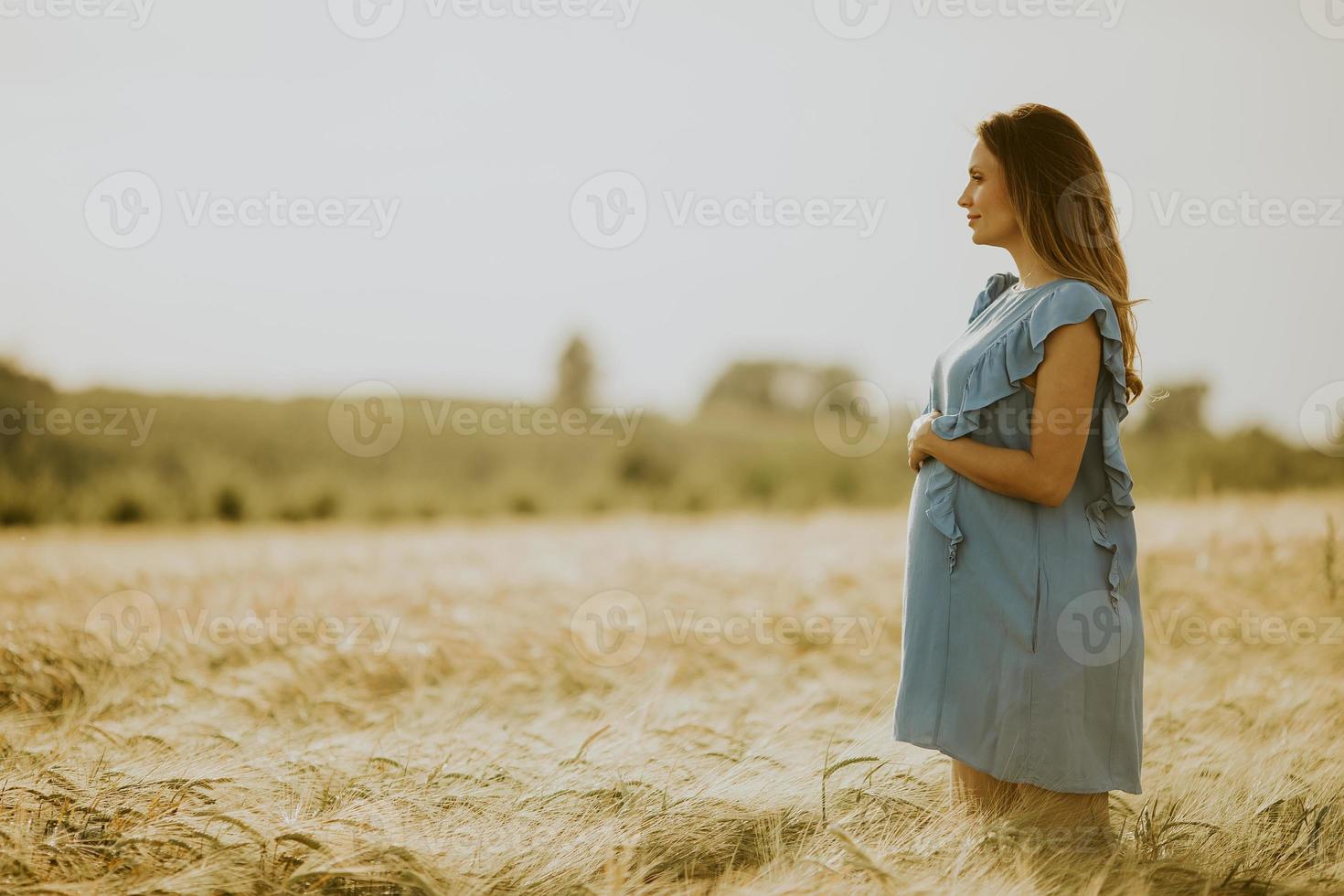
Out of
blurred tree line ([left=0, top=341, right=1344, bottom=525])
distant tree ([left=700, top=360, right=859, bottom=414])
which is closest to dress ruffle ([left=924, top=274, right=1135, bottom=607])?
blurred tree line ([left=0, top=341, right=1344, bottom=525])

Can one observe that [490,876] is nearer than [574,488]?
Yes

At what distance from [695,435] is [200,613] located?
70.2ft

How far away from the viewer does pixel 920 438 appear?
247 centimetres

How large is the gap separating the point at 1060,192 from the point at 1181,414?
19559mm

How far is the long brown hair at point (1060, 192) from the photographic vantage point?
7.81 feet

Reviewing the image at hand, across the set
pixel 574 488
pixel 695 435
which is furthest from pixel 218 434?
pixel 695 435

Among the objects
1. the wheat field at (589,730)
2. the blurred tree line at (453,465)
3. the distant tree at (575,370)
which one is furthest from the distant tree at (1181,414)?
the distant tree at (575,370)

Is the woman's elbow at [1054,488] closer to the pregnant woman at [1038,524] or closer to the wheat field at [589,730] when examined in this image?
the pregnant woman at [1038,524]

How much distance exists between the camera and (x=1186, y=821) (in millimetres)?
2607

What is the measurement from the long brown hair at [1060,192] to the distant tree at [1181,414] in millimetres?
15066

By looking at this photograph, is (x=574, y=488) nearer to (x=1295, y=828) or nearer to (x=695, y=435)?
(x=695, y=435)

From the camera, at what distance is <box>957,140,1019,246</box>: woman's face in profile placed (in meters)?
2.45

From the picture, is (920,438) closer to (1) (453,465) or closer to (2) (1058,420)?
(2) (1058,420)

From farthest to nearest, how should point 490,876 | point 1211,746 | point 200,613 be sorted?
point 200,613
point 1211,746
point 490,876
